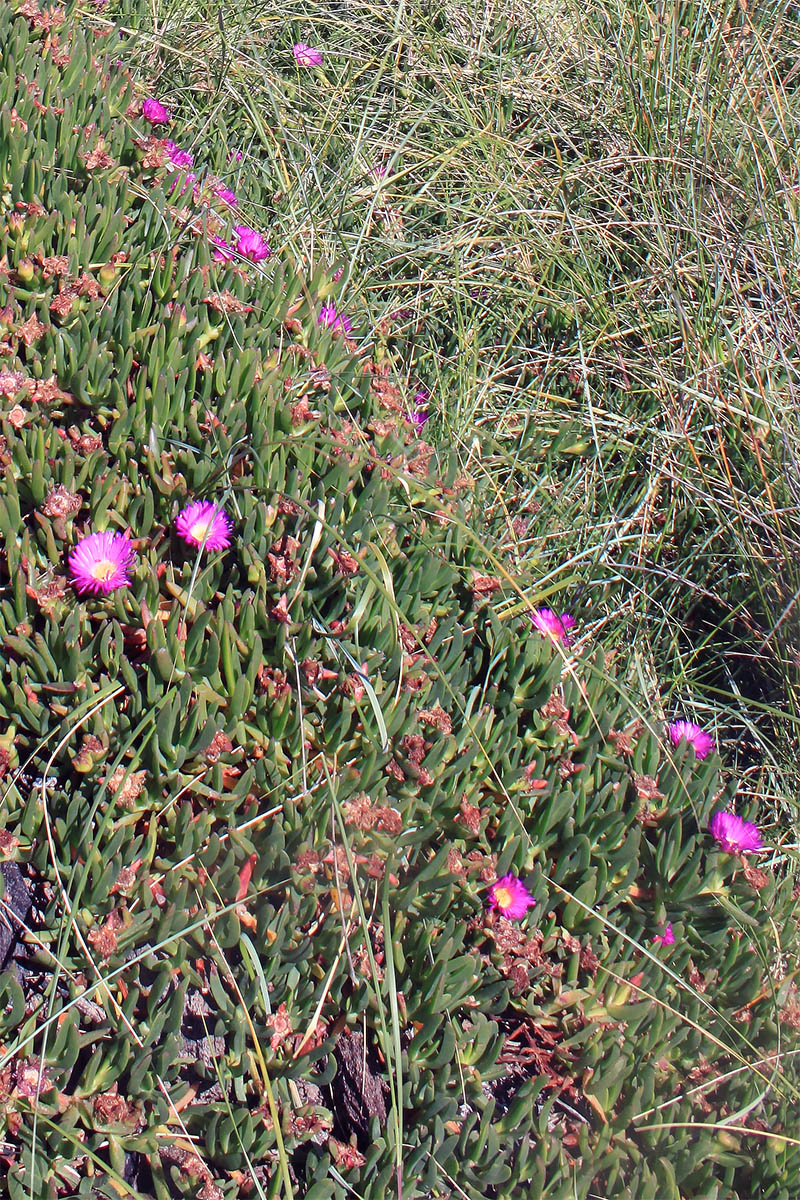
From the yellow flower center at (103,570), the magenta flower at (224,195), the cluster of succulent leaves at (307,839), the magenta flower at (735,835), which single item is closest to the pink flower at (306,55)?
the magenta flower at (224,195)

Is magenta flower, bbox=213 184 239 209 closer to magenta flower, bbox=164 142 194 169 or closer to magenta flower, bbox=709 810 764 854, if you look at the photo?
magenta flower, bbox=164 142 194 169

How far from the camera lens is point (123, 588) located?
165cm

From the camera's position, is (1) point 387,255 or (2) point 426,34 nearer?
(1) point 387,255

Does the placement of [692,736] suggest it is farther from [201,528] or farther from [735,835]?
[201,528]

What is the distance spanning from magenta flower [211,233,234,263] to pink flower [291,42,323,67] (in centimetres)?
115

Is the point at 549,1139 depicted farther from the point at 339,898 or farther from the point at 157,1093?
the point at 157,1093

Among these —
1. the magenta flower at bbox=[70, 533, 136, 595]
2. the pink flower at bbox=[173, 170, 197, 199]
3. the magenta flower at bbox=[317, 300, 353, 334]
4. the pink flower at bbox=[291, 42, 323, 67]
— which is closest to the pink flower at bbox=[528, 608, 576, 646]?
the magenta flower at bbox=[70, 533, 136, 595]

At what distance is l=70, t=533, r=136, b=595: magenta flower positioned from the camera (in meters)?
1.61

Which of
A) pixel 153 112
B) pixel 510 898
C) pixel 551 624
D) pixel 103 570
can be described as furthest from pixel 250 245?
pixel 510 898

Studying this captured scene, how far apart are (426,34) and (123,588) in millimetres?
2487

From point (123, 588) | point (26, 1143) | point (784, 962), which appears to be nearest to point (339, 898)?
point (26, 1143)

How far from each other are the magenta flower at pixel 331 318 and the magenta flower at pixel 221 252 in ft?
0.76

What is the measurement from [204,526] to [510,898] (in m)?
0.78

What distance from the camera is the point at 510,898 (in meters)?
1.52
